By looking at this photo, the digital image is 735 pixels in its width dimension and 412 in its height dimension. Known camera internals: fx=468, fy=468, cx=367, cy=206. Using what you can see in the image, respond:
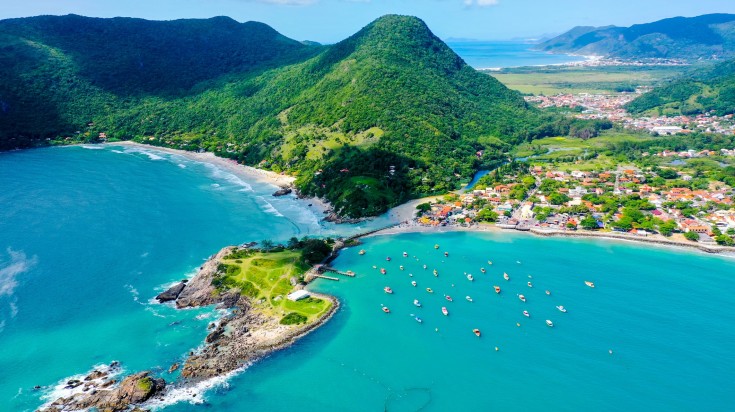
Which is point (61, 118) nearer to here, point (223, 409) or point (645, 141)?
point (223, 409)

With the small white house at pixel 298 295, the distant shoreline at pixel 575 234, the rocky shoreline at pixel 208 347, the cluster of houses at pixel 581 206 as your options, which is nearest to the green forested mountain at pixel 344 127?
the distant shoreline at pixel 575 234

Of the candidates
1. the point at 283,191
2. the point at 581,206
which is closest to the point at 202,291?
the point at 283,191

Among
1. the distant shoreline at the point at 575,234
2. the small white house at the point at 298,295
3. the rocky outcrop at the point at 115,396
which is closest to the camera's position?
the rocky outcrop at the point at 115,396

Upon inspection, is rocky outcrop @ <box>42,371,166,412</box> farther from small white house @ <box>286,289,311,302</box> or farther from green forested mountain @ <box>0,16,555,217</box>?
green forested mountain @ <box>0,16,555,217</box>

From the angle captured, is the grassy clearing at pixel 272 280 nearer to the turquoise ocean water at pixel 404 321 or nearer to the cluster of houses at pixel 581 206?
the turquoise ocean water at pixel 404 321

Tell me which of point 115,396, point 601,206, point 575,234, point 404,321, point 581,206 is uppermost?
point 115,396

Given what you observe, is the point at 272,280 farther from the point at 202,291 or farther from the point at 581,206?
the point at 581,206

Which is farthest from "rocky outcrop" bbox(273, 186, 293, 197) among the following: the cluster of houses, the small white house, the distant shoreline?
the small white house

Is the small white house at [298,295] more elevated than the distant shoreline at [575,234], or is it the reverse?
the small white house at [298,295]
